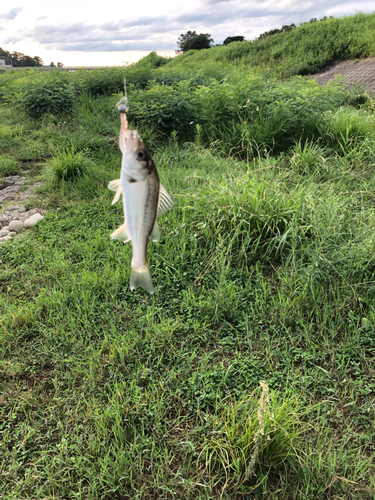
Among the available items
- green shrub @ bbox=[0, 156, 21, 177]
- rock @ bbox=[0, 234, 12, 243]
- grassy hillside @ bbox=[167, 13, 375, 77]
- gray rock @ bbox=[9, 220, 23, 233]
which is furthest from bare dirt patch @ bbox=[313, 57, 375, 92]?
rock @ bbox=[0, 234, 12, 243]

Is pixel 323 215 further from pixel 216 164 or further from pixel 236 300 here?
pixel 216 164

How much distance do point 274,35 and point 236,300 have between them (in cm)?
1502

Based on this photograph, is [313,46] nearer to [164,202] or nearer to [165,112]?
[165,112]

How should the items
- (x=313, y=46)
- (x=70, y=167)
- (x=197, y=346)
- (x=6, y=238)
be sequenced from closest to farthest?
(x=197, y=346) < (x=6, y=238) < (x=70, y=167) < (x=313, y=46)

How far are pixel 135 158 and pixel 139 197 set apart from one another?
85mm

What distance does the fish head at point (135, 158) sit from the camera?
66 centimetres

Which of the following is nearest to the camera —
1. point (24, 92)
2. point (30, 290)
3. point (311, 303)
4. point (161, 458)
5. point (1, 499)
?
point (1, 499)

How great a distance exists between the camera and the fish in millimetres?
672

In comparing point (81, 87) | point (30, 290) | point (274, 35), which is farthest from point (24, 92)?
point (274, 35)

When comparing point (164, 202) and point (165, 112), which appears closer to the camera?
point (164, 202)

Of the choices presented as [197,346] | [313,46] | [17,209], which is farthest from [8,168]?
[313,46]

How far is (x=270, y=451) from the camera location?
183 cm

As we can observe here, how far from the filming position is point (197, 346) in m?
2.46

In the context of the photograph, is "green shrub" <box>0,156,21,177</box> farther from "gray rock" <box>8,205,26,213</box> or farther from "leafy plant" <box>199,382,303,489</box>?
"leafy plant" <box>199,382,303,489</box>
